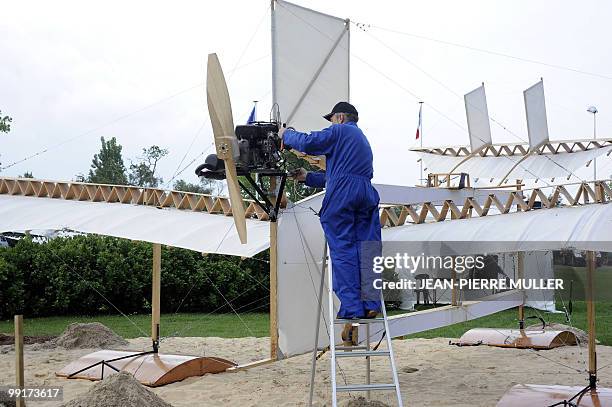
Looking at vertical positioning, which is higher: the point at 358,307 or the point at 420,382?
the point at 358,307

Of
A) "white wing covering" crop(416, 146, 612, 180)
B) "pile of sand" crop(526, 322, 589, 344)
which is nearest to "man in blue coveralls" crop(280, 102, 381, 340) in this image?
"pile of sand" crop(526, 322, 589, 344)

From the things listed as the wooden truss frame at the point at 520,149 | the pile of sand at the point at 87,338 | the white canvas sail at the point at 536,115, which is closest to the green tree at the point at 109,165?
the wooden truss frame at the point at 520,149

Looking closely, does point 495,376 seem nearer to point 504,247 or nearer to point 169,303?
point 504,247

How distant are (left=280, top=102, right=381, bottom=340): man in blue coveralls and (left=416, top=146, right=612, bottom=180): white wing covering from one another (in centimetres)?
2500

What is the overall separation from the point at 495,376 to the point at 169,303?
11278mm

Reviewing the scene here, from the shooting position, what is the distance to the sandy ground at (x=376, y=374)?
8.41 m

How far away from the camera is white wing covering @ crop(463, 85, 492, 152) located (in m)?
31.9

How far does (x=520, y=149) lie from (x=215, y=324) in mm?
19528

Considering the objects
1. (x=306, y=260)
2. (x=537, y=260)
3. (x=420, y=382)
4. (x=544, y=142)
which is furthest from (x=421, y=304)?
(x=544, y=142)

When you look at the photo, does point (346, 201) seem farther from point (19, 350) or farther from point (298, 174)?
point (19, 350)

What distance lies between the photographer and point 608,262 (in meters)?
7.68

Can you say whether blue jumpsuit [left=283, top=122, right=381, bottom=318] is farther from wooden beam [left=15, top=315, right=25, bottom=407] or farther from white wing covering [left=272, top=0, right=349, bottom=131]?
white wing covering [left=272, top=0, right=349, bottom=131]

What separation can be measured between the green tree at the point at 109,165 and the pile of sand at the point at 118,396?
153 ft

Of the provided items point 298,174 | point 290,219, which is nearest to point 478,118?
point 290,219
